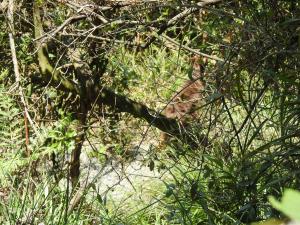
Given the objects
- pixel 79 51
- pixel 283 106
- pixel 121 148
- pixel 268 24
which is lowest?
pixel 283 106

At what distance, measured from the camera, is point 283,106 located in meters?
2.01

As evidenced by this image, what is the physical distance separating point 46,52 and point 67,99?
1.52 ft

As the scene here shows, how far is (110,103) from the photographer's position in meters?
3.81

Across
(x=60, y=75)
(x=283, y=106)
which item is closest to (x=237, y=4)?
(x=283, y=106)

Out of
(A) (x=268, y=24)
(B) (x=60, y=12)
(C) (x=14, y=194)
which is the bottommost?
(A) (x=268, y=24)

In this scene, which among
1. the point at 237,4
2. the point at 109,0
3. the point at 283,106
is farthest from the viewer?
the point at 109,0

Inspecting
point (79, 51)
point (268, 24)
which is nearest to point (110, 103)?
point (79, 51)

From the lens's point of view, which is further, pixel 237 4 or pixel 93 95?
pixel 93 95

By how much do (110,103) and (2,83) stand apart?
2.33 feet

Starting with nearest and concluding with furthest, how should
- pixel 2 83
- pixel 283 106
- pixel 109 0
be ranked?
1. pixel 283 106
2. pixel 109 0
3. pixel 2 83

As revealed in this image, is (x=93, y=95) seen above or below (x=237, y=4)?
above

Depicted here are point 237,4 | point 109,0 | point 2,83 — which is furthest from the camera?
point 2,83

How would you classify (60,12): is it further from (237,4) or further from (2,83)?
(237,4)

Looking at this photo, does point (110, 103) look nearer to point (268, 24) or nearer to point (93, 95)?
point (93, 95)
